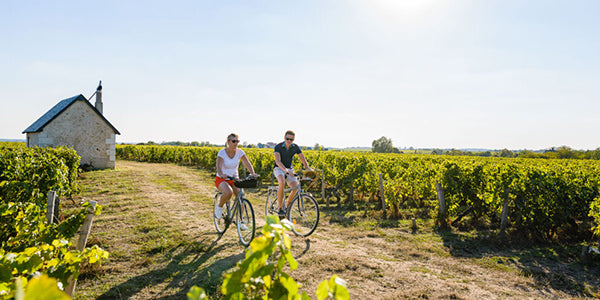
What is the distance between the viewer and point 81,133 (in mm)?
18875

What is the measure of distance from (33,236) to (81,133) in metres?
19.0

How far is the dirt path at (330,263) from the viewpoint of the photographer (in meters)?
4.10

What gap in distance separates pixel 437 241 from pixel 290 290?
6.34 metres

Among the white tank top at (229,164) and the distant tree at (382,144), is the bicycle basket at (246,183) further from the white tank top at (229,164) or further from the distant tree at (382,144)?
the distant tree at (382,144)

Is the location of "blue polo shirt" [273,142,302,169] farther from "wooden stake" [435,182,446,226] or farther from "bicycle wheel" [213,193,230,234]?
"wooden stake" [435,182,446,226]

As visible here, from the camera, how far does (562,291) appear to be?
435 cm

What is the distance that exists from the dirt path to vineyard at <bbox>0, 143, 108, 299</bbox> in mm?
878

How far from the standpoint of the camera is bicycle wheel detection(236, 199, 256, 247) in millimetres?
5543

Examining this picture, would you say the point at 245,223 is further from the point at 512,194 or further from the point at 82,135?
the point at 82,135

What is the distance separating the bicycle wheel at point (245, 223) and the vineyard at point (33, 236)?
2.44 m

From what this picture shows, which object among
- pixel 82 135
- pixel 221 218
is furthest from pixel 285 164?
pixel 82 135

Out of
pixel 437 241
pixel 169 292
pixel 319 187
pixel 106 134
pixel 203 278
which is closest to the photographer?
pixel 169 292

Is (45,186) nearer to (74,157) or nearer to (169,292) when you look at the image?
(169,292)

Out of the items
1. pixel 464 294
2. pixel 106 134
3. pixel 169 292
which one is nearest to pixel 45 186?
pixel 169 292
